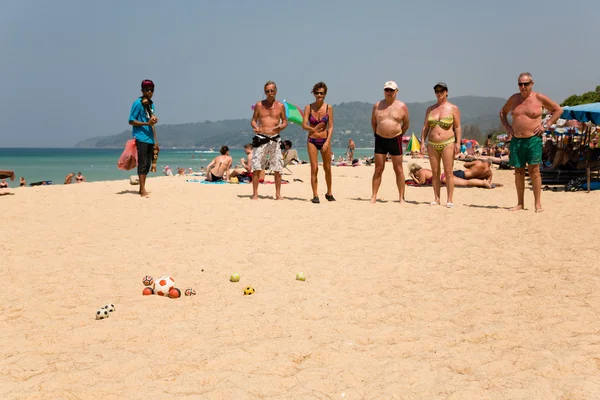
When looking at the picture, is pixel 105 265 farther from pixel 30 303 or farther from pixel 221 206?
pixel 221 206

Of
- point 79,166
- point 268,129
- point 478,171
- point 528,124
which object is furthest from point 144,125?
point 79,166

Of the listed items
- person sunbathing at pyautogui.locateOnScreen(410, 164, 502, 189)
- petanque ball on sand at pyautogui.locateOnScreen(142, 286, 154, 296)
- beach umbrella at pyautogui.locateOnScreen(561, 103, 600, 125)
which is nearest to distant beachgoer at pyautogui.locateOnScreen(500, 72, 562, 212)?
person sunbathing at pyautogui.locateOnScreen(410, 164, 502, 189)

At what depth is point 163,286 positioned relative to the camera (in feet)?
13.2

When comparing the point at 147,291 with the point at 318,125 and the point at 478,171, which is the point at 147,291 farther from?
the point at 478,171

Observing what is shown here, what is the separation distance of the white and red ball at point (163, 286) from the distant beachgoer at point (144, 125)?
5.73 metres

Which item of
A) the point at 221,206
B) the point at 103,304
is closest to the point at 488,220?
the point at 221,206

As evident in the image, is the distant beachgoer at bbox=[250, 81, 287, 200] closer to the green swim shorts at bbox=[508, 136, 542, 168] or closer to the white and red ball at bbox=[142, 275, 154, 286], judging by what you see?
the green swim shorts at bbox=[508, 136, 542, 168]

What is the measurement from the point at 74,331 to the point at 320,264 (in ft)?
7.59

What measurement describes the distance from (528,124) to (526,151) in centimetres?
42

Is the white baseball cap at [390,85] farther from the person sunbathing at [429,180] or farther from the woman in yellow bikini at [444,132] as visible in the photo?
the person sunbathing at [429,180]

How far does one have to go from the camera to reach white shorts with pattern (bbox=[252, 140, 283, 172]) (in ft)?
30.0

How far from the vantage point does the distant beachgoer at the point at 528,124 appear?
786 cm

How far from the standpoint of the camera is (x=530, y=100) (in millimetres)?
7875

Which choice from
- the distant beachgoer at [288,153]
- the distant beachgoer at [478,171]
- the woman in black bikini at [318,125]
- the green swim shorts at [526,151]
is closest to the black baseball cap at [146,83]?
the woman in black bikini at [318,125]
